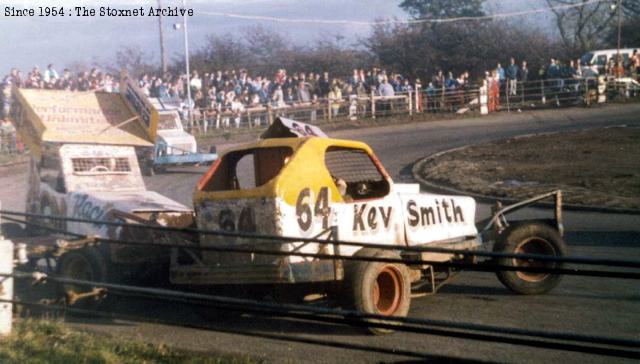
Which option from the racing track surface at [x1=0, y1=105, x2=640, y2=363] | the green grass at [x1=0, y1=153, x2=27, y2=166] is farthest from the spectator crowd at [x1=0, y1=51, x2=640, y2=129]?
the racing track surface at [x1=0, y1=105, x2=640, y2=363]

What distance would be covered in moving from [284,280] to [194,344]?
42.1 inches

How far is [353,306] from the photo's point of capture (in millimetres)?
7961

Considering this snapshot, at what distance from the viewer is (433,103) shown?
34906mm

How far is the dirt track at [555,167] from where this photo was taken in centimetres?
1767

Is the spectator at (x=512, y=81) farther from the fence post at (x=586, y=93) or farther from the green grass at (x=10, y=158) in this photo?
the green grass at (x=10, y=158)

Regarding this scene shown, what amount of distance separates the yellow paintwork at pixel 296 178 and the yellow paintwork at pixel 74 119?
464 centimetres

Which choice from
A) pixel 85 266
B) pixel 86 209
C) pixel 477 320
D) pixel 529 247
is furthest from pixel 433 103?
pixel 477 320

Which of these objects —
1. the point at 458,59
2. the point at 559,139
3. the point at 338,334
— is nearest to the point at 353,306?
the point at 338,334

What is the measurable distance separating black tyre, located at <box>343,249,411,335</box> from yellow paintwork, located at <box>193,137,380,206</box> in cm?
84

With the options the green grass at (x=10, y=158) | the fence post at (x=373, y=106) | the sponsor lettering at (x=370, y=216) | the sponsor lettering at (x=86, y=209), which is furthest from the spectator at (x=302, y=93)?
the sponsor lettering at (x=370, y=216)

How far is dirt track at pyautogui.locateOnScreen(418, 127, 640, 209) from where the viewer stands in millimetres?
17672

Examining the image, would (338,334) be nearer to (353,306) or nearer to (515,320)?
(353,306)

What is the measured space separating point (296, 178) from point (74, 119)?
6033mm

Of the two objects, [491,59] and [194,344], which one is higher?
[491,59]
